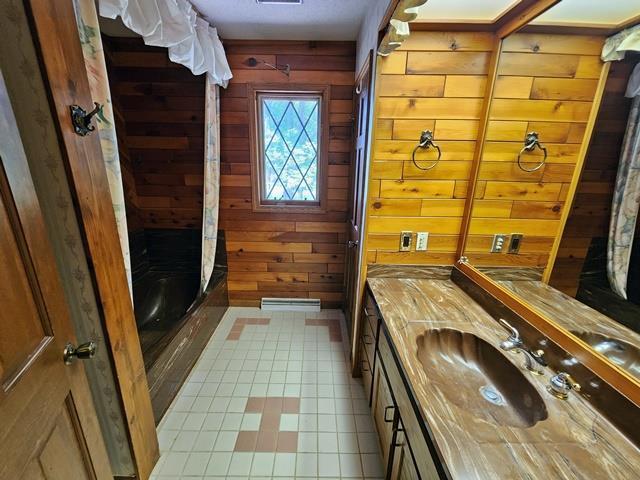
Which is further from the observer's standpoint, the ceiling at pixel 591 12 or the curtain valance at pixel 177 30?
the curtain valance at pixel 177 30

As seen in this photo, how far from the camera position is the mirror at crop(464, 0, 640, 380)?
2.83 ft

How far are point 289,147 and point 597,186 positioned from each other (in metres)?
2.21

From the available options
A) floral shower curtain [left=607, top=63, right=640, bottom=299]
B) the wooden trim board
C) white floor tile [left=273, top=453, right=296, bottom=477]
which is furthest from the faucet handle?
white floor tile [left=273, top=453, right=296, bottom=477]

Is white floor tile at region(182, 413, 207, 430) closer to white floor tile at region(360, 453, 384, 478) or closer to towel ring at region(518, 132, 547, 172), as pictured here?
white floor tile at region(360, 453, 384, 478)

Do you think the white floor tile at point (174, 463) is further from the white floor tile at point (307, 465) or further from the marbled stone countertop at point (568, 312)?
the marbled stone countertop at point (568, 312)

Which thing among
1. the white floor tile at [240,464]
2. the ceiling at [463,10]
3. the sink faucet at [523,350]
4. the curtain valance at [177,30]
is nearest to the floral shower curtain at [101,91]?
the curtain valance at [177,30]

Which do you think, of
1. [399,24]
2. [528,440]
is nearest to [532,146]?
[399,24]

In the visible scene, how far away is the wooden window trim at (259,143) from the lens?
2369mm

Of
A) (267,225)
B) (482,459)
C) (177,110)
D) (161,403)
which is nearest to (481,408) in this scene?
(482,459)

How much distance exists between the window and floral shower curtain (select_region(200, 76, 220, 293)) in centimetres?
34

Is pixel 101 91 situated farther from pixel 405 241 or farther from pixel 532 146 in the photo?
pixel 532 146

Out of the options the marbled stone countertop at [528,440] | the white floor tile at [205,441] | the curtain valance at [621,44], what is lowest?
the white floor tile at [205,441]

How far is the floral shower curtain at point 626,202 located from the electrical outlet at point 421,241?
853 mm

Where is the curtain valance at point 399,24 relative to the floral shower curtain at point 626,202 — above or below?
above
